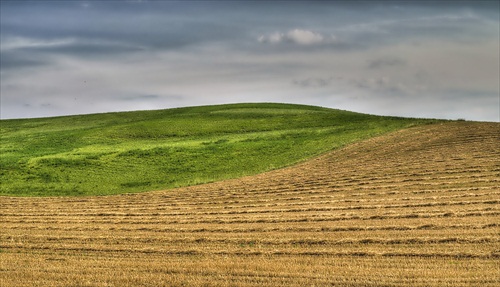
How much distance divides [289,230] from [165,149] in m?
27.8

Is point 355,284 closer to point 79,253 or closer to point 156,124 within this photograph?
point 79,253

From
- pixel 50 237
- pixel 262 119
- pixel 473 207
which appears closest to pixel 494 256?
pixel 473 207

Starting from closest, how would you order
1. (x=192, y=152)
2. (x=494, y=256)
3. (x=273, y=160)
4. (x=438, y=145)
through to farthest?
(x=494, y=256) < (x=438, y=145) < (x=273, y=160) < (x=192, y=152)

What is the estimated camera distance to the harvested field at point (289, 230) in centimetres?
1777

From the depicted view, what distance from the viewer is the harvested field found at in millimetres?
17766

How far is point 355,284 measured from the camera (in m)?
16.3

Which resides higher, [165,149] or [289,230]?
[165,149]

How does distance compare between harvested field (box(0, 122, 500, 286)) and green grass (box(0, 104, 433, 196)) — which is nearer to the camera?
harvested field (box(0, 122, 500, 286))

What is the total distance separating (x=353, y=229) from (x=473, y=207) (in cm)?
519

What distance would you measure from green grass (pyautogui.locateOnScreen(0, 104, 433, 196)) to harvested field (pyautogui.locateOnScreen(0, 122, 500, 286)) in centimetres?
411

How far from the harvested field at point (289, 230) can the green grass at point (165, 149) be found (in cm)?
411

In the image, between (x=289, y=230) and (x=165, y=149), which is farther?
(x=165, y=149)

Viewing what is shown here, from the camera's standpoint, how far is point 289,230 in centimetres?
2355

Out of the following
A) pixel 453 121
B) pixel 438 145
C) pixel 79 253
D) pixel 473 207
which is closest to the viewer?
pixel 79 253
